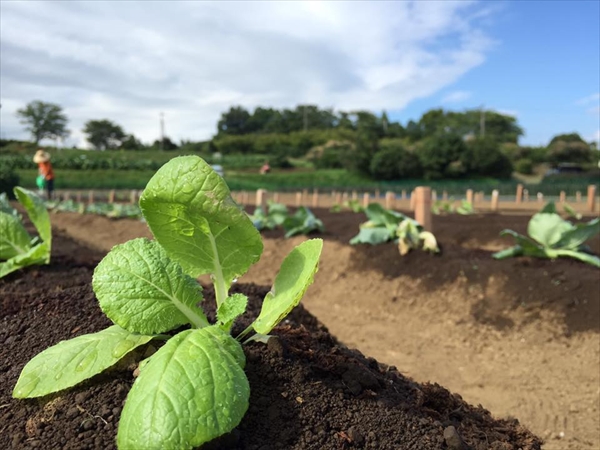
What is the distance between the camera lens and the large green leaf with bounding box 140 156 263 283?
1549 millimetres

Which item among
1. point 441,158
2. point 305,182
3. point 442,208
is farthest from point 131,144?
point 442,208

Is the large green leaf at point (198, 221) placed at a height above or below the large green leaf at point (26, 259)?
above

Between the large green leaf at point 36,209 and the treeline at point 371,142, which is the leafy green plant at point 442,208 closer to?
the large green leaf at point 36,209

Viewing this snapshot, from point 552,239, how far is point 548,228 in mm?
126

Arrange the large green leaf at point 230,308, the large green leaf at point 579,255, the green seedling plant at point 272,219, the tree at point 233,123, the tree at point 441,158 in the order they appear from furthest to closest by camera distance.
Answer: the tree at point 233,123, the tree at point 441,158, the green seedling plant at point 272,219, the large green leaf at point 579,255, the large green leaf at point 230,308

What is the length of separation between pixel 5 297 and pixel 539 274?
467cm

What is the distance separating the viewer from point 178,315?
177 centimetres

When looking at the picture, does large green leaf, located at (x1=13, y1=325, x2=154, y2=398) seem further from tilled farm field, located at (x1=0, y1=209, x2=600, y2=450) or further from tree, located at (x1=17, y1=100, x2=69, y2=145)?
tree, located at (x1=17, y1=100, x2=69, y2=145)

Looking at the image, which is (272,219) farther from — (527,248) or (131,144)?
(131,144)

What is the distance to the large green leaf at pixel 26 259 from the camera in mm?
3178

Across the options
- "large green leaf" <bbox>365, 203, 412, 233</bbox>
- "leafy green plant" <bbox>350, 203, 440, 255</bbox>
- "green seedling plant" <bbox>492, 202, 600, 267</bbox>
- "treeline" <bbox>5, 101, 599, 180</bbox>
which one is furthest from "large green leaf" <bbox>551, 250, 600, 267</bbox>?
"treeline" <bbox>5, 101, 599, 180</bbox>

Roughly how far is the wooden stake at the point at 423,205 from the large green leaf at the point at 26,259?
4800mm

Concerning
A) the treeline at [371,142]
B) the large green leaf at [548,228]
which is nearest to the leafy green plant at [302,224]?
the large green leaf at [548,228]

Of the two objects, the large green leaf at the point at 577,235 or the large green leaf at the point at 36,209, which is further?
the large green leaf at the point at 577,235
